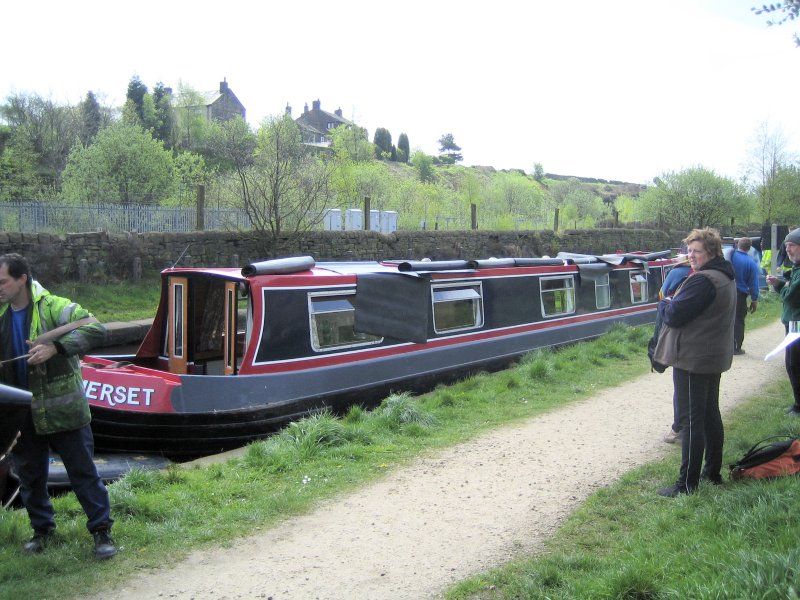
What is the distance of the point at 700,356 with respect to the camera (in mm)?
4457

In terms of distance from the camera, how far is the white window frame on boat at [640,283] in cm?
1455

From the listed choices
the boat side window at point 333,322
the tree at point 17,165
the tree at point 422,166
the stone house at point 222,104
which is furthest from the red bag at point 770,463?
the stone house at point 222,104

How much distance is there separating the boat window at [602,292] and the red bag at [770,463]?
8.70m

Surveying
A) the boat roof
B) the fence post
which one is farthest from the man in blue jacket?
the fence post

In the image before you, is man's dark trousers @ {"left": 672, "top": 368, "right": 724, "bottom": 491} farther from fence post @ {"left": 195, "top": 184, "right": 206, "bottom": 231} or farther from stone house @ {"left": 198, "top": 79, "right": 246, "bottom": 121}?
stone house @ {"left": 198, "top": 79, "right": 246, "bottom": 121}

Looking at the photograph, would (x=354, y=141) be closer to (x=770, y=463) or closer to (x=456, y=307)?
(x=456, y=307)

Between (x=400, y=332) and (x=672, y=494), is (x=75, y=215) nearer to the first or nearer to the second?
(x=400, y=332)

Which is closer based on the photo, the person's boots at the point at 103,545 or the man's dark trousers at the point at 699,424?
the person's boots at the point at 103,545

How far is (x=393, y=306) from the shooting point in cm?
890

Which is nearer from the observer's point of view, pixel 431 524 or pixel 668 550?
pixel 668 550

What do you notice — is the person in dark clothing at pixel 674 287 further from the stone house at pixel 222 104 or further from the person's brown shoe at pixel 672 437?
the stone house at pixel 222 104

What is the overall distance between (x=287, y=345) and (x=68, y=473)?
3956 millimetres

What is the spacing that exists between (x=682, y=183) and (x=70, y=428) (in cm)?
3700

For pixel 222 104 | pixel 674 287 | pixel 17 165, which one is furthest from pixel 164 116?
pixel 674 287
